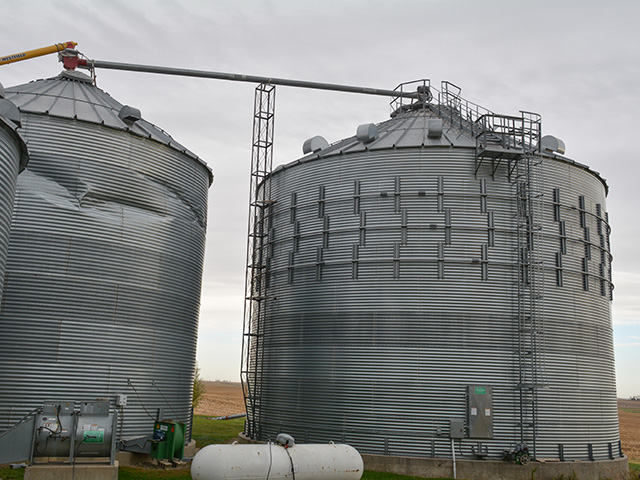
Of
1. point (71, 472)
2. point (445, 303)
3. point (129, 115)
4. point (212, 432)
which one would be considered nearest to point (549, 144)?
point (445, 303)

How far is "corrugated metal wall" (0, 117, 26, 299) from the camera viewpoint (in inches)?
774

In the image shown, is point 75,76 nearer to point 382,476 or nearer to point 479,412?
point 382,476

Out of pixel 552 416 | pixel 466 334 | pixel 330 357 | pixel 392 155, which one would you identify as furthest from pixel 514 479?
pixel 392 155

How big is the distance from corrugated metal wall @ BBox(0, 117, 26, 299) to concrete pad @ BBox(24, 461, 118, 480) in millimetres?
6045

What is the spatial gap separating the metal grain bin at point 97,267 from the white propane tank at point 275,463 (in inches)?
330

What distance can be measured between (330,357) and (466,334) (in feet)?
19.6

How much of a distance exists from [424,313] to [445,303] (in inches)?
38.7

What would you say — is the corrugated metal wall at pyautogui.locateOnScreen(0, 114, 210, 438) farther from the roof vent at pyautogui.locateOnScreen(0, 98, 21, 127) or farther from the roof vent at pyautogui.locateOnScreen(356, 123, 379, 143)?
the roof vent at pyautogui.locateOnScreen(356, 123, 379, 143)

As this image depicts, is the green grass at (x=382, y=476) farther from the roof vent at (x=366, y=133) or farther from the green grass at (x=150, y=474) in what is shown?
the roof vent at (x=366, y=133)

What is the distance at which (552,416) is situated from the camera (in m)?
26.8

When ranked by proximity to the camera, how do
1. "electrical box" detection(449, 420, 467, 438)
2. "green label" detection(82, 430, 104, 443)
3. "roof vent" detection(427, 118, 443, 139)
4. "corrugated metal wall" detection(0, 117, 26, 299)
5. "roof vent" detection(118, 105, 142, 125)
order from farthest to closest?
"roof vent" detection(427, 118, 443, 139) → "roof vent" detection(118, 105, 142, 125) → "electrical box" detection(449, 420, 467, 438) → "green label" detection(82, 430, 104, 443) → "corrugated metal wall" detection(0, 117, 26, 299)

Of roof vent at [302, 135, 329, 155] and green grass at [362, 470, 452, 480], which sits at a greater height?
roof vent at [302, 135, 329, 155]

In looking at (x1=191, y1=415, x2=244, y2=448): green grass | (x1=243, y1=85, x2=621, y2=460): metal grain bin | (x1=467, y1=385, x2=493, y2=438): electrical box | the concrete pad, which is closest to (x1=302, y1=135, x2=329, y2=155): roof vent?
(x1=243, y1=85, x2=621, y2=460): metal grain bin

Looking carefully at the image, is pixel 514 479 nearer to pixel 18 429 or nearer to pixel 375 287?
pixel 375 287
